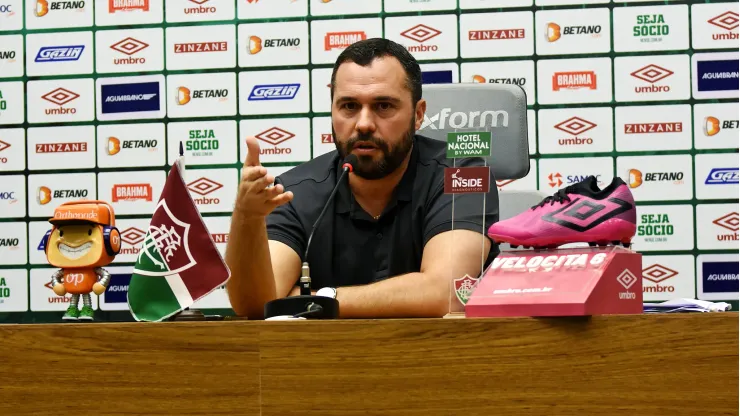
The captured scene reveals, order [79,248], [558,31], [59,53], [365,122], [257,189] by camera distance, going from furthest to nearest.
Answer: [59,53] → [558,31] → [365,122] → [79,248] → [257,189]

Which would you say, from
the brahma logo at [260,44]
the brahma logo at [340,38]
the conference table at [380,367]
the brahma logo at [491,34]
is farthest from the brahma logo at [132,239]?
the conference table at [380,367]

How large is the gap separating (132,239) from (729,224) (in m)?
2.59

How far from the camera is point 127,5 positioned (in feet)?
13.3

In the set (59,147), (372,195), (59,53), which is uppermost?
(59,53)

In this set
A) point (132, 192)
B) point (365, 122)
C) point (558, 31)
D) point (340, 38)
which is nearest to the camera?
point (365, 122)

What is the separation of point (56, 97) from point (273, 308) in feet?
10.5

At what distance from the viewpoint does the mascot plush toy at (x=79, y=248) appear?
1.58 metres

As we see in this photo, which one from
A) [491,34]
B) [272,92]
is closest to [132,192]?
[272,92]

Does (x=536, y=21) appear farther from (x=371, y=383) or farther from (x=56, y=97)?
(x=371, y=383)

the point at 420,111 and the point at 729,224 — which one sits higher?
the point at 420,111

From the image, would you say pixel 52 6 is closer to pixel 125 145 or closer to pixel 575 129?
pixel 125 145

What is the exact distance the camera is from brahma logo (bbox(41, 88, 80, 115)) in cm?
407

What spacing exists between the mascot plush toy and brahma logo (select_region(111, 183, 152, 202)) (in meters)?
2.40

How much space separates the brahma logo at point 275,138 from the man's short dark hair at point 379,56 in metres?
1.79
